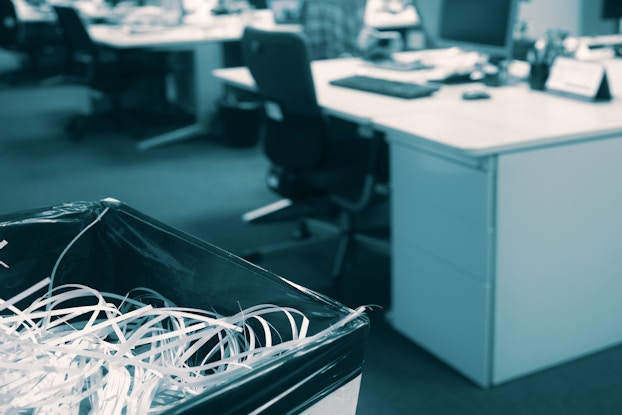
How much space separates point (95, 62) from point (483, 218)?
11.4ft

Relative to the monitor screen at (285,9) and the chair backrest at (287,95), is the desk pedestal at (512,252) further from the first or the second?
the monitor screen at (285,9)

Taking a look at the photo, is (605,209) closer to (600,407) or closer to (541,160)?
(541,160)

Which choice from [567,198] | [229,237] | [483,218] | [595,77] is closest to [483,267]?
[483,218]

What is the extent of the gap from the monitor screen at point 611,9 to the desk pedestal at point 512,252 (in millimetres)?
1063

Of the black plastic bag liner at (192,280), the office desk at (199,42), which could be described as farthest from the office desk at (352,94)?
the office desk at (199,42)

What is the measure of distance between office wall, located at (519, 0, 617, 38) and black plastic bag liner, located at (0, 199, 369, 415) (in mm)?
2184

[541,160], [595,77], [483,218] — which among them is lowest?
[483,218]

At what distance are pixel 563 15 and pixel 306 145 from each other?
112 cm

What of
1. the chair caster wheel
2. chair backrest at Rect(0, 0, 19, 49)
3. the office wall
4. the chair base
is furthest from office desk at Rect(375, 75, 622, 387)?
chair backrest at Rect(0, 0, 19, 49)

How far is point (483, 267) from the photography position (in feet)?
6.08

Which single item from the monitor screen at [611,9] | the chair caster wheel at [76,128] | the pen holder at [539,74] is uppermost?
the monitor screen at [611,9]

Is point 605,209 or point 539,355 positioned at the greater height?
point 605,209

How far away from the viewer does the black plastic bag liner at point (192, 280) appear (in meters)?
0.64

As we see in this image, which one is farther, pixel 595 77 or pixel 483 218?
pixel 595 77
